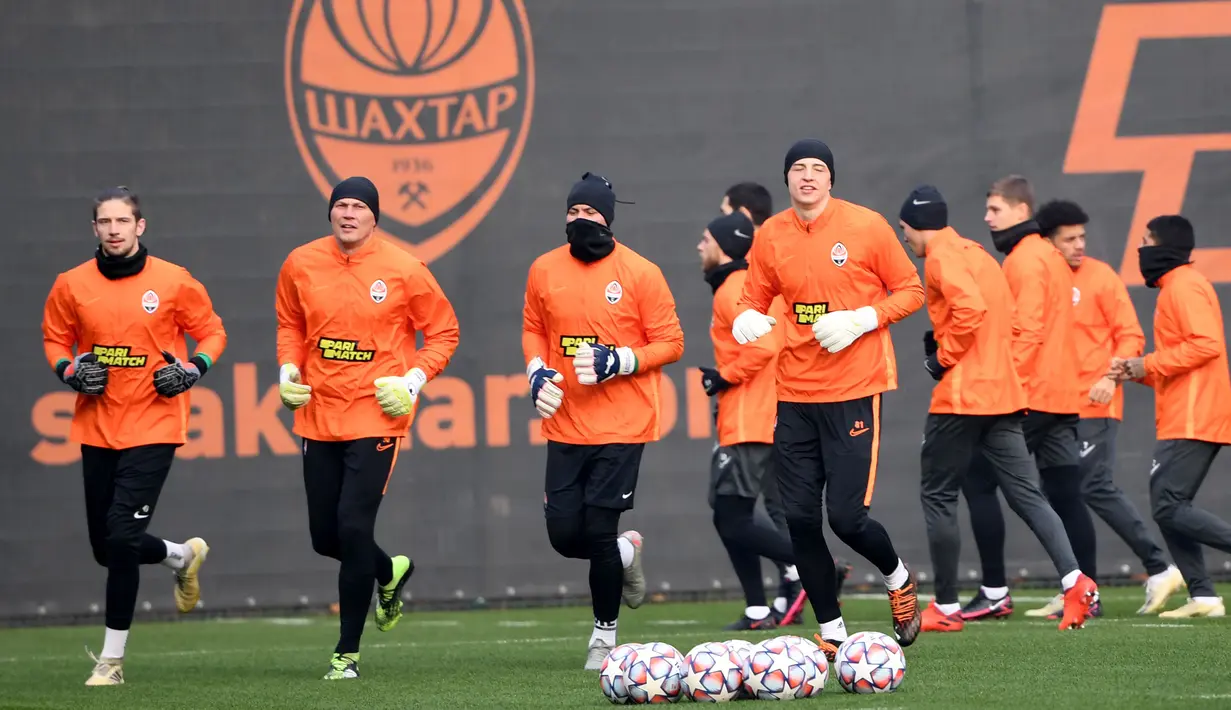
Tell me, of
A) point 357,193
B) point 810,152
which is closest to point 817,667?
point 810,152

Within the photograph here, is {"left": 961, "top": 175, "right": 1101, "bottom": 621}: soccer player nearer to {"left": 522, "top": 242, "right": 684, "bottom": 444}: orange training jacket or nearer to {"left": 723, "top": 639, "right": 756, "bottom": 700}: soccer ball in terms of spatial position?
{"left": 522, "top": 242, "right": 684, "bottom": 444}: orange training jacket

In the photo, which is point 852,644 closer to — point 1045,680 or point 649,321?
point 1045,680

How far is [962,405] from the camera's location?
8.71m

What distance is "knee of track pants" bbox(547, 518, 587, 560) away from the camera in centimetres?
751

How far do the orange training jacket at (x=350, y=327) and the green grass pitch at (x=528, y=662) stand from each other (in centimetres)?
119

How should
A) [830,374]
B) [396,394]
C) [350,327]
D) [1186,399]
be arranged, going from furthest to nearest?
[1186,399]
[350,327]
[396,394]
[830,374]

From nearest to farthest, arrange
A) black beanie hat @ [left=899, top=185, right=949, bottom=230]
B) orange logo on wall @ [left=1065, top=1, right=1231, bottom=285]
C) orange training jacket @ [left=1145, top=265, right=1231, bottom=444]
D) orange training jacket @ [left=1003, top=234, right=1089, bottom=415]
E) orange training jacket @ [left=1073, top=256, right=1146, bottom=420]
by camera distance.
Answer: black beanie hat @ [left=899, top=185, right=949, bottom=230]
orange training jacket @ [left=1145, top=265, right=1231, bottom=444]
orange training jacket @ [left=1003, top=234, right=1089, bottom=415]
orange training jacket @ [left=1073, top=256, right=1146, bottom=420]
orange logo on wall @ [left=1065, top=1, right=1231, bottom=285]

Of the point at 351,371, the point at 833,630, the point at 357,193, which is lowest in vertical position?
the point at 833,630

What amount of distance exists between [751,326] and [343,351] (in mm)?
1920

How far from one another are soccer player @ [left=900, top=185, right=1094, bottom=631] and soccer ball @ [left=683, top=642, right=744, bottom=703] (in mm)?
3135

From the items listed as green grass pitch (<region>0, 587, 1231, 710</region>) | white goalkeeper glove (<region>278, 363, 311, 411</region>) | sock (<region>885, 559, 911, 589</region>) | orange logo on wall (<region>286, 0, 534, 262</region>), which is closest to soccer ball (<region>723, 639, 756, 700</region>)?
green grass pitch (<region>0, 587, 1231, 710</region>)

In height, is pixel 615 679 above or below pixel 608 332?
below

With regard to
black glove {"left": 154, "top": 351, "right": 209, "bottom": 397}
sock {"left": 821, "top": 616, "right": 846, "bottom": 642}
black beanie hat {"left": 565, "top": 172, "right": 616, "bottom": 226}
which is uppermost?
black beanie hat {"left": 565, "top": 172, "right": 616, "bottom": 226}

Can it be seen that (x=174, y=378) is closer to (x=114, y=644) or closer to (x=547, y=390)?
(x=114, y=644)
